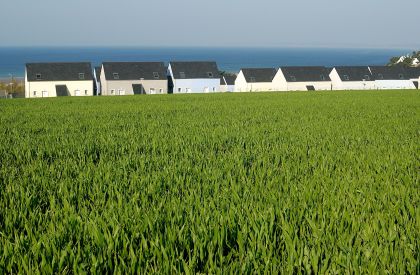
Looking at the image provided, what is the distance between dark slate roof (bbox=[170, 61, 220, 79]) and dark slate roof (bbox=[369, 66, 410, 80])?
32.3m

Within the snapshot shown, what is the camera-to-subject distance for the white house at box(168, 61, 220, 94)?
3428 inches

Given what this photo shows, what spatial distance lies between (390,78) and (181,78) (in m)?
42.4

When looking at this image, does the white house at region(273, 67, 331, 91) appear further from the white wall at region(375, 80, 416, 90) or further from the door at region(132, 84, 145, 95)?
the door at region(132, 84, 145, 95)

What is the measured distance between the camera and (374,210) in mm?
5664

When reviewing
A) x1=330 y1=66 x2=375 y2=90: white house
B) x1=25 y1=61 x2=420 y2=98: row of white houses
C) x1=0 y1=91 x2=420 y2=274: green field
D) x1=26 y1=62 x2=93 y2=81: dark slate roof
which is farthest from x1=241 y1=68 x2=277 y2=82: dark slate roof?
x1=0 y1=91 x2=420 y2=274: green field

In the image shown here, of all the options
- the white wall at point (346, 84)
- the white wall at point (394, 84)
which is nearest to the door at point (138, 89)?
the white wall at point (346, 84)

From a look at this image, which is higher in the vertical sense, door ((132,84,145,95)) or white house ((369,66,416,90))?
white house ((369,66,416,90))

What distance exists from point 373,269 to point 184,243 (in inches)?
61.7

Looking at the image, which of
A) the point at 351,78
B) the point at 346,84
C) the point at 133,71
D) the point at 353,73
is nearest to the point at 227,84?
the point at 133,71

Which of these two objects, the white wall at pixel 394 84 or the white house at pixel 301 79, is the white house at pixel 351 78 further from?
the white wall at pixel 394 84

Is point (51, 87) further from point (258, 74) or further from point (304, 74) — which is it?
point (304, 74)

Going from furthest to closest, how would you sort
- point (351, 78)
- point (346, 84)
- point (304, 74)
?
point (351, 78) < point (346, 84) < point (304, 74)

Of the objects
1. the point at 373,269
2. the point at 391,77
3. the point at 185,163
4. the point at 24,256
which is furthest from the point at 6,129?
the point at 391,77

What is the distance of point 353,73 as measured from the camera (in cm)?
9519
